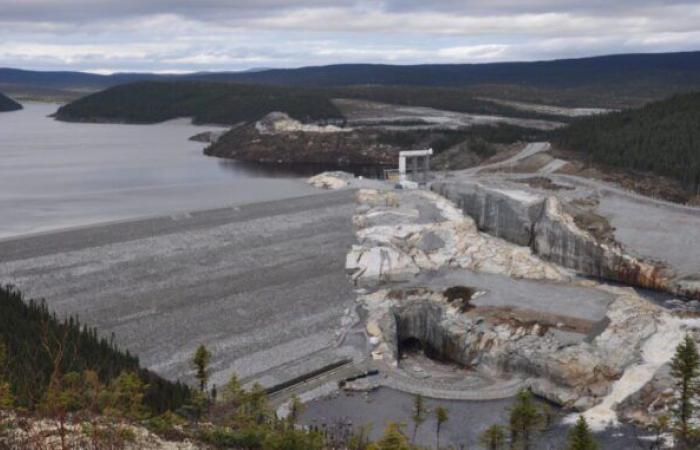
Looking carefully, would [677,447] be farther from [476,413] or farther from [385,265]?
[385,265]

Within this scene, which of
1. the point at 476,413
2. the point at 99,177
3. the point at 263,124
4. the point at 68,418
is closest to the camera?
the point at 68,418

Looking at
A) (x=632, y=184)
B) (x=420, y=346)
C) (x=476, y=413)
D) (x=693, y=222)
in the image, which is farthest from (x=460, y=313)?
(x=632, y=184)

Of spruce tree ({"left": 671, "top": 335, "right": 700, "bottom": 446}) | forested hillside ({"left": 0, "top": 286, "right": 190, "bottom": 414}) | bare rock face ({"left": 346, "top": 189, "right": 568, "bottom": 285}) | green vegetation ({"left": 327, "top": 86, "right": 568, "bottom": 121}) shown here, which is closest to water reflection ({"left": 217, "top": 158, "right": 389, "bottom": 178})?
bare rock face ({"left": 346, "top": 189, "right": 568, "bottom": 285})

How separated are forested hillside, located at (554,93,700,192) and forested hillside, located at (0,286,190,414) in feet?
159

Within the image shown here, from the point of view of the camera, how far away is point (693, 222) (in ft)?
162

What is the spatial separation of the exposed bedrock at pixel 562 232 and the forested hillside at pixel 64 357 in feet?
93.1

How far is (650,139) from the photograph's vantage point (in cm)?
6869

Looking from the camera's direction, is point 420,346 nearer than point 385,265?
Yes

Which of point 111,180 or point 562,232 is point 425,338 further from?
point 111,180

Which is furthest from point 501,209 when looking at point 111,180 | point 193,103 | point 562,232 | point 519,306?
point 193,103

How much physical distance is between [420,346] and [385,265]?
7.27m

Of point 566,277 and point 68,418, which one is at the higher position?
point 68,418

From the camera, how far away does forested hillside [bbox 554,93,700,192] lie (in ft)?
207

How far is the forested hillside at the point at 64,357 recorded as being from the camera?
22.4 metres
